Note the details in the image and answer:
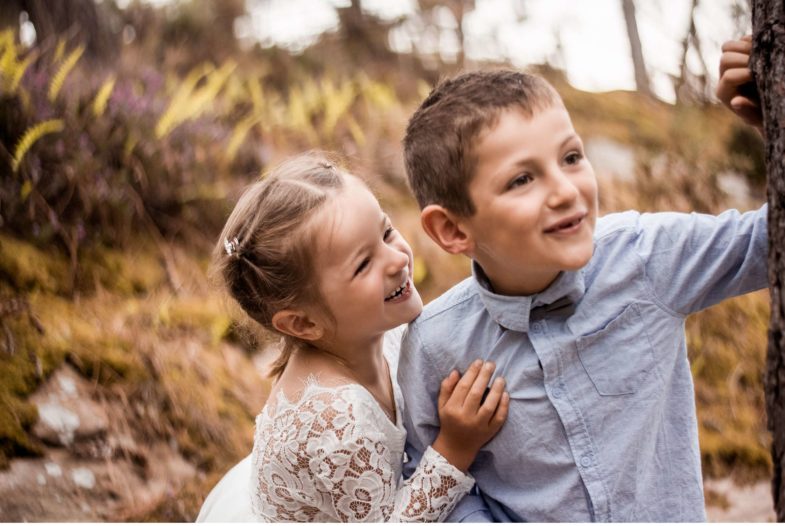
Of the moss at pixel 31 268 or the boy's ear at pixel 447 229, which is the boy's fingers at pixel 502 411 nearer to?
the boy's ear at pixel 447 229

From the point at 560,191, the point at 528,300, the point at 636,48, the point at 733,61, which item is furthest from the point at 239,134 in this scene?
the point at 733,61

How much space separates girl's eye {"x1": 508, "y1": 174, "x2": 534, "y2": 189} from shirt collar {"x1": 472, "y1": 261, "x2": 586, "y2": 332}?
257 millimetres

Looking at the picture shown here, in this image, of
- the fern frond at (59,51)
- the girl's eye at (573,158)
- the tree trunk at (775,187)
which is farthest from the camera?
the fern frond at (59,51)

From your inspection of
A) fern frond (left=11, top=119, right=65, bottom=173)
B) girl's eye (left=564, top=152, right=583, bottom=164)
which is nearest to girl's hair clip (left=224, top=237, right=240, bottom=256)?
girl's eye (left=564, top=152, right=583, bottom=164)

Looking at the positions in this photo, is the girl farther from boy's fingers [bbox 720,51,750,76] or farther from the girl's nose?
boy's fingers [bbox 720,51,750,76]

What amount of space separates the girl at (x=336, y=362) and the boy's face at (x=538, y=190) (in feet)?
1.13

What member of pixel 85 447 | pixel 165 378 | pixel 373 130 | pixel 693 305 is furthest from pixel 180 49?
pixel 693 305

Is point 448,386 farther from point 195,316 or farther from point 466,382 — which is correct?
point 195,316

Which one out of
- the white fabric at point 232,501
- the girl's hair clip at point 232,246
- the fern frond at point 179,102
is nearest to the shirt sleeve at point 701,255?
the girl's hair clip at point 232,246

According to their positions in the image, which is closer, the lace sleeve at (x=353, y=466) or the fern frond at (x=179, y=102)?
the lace sleeve at (x=353, y=466)

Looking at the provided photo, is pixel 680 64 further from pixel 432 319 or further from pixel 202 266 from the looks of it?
pixel 432 319

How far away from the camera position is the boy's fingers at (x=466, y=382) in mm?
1808

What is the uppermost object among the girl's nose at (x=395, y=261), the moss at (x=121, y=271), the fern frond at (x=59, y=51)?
the fern frond at (x=59, y=51)

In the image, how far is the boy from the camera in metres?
1.62
